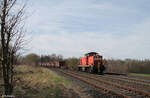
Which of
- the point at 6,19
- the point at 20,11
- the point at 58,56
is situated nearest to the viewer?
the point at 6,19

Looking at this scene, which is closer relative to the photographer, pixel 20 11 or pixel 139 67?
pixel 20 11

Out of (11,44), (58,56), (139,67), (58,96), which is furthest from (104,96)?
(58,56)

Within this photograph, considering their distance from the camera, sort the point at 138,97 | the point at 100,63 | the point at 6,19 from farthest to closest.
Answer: the point at 100,63, the point at 138,97, the point at 6,19

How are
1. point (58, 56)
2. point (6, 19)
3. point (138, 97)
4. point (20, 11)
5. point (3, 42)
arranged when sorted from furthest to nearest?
1. point (58, 56)
2. point (138, 97)
3. point (20, 11)
4. point (6, 19)
5. point (3, 42)

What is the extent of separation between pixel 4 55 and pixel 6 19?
1.07 m

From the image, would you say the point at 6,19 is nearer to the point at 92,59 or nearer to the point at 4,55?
the point at 4,55

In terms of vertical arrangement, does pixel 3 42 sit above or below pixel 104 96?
above

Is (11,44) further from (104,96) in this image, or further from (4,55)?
(104,96)

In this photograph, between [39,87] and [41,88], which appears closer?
Result: [41,88]

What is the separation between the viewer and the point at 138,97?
29.0 ft

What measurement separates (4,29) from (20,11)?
88 centimetres

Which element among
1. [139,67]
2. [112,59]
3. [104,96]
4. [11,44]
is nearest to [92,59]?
[112,59]

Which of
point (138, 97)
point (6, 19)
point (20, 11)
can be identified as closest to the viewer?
point (6, 19)

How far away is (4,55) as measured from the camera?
15.6 ft
